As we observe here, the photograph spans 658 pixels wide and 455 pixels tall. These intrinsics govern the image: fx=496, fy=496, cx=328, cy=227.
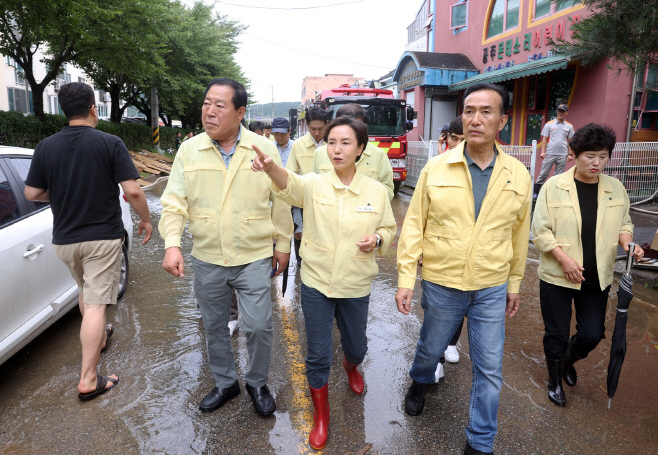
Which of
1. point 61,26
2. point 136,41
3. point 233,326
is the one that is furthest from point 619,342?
point 136,41

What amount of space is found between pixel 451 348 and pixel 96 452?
2487 millimetres

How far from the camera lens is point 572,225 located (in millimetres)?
3141

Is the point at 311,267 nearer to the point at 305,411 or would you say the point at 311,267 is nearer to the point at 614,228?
the point at 305,411

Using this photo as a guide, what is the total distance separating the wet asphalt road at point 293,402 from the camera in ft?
9.10

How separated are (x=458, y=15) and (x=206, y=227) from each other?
1674 cm

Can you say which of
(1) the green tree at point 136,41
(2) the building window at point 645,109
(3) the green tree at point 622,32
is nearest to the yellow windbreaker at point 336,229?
(3) the green tree at point 622,32

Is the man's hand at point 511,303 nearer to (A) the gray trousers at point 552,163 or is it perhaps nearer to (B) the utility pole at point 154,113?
(A) the gray trousers at point 552,163

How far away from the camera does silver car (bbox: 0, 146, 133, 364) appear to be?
3201mm

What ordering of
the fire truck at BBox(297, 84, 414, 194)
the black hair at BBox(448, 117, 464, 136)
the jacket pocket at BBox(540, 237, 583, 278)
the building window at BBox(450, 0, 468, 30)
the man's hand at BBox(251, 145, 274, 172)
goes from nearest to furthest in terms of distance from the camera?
the man's hand at BBox(251, 145, 274, 172)
the jacket pocket at BBox(540, 237, 583, 278)
the black hair at BBox(448, 117, 464, 136)
the fire truck at BBox(297, 84, 414, 194)
the building window at BBox(450, 0, 468, 30)

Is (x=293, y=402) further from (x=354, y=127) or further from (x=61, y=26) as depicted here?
(x=61, y=26)

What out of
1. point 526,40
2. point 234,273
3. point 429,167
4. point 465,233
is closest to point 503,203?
point 465,233

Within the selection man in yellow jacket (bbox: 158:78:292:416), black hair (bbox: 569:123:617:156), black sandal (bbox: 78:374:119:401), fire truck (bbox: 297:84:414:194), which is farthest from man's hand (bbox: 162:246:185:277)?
fire truck (bbox: 297:84:414:194)

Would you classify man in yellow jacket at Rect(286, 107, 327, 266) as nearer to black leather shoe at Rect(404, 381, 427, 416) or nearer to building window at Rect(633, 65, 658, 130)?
black leather shoe at Rect(404, 381, 427, 416)

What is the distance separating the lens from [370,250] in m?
2.69
